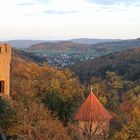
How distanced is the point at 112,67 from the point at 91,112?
72.9 metres

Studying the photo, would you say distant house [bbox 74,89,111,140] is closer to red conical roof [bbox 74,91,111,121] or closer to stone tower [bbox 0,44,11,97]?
red conical roof [bbox 74,91,111,121]

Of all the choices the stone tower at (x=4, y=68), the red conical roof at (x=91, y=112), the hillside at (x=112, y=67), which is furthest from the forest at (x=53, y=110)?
Answer: the hillside at (x=112, y=67)

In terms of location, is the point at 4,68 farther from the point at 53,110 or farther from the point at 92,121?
the point at 92,121

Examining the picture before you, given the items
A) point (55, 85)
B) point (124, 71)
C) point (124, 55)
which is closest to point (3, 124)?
point (55, 85)

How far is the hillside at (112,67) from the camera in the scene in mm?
94450

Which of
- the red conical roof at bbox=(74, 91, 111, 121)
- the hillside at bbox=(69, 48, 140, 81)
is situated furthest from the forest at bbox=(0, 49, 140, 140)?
the hillside at bbox=(69, 48, 140, 81)

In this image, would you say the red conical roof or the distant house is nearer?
the distant house

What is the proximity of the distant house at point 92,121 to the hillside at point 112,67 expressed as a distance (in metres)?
50.0

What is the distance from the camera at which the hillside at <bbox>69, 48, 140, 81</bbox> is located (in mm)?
94450

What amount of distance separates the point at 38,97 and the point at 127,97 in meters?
7.92

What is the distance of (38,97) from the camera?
1710 inches

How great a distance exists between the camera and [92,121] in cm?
3481

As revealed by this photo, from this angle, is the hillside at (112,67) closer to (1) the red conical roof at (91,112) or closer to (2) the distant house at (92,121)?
(1) the red conical roof at (91,112)

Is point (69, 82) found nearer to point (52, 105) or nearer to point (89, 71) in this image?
point (52, 105)
